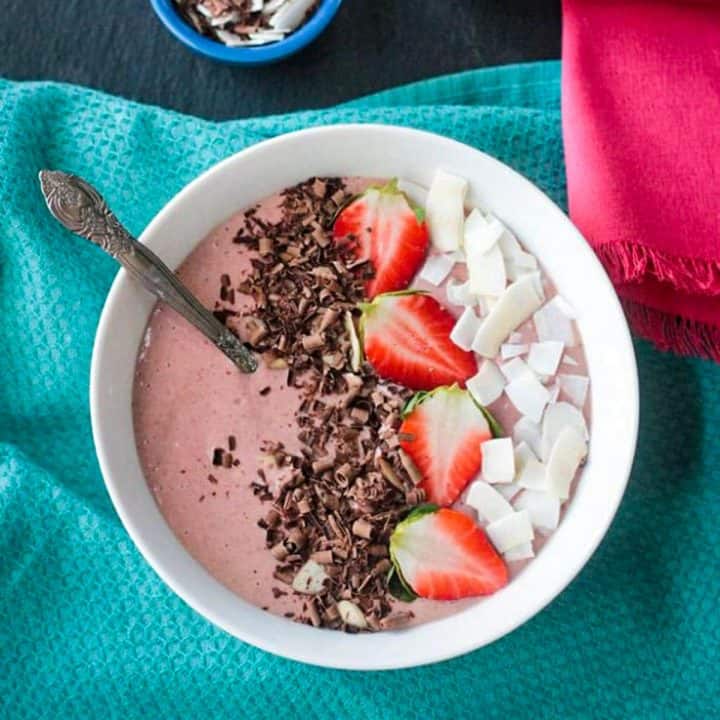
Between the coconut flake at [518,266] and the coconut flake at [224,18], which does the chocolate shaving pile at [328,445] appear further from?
the coconut flake at [224,18]

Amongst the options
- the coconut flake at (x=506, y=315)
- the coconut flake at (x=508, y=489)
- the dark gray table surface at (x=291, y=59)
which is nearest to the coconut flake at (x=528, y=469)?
the coconut flake at (x=508, y=489)

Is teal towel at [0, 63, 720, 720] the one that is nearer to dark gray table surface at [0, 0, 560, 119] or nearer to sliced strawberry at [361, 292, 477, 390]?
dark gray table surface at [0, 0, 560, 119]

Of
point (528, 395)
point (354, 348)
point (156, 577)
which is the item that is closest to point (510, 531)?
point (528, 395)

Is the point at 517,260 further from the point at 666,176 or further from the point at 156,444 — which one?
the point at 156,444

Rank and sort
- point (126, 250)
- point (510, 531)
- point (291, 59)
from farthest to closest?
point (291, 59)
point (510, 531)
point (126, 250)

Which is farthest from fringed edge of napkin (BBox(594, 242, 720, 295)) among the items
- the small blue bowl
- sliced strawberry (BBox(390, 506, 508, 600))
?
the small blue bowl

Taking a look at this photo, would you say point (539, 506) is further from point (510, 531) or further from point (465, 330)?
point (465, 330)
